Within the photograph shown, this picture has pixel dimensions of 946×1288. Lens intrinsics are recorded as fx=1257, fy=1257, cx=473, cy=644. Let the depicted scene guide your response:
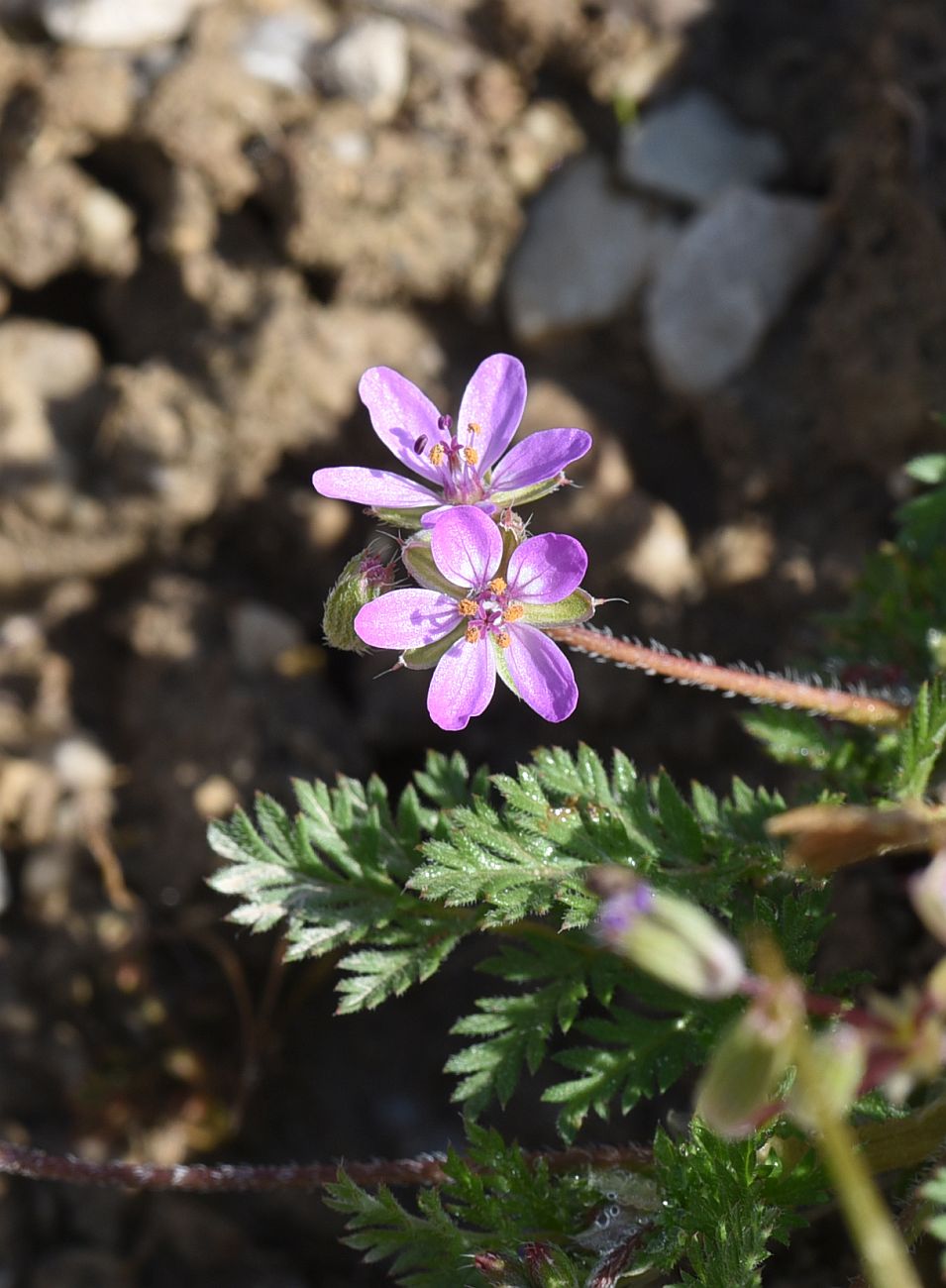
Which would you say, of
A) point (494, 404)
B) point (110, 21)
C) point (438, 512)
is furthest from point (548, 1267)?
point (110, 21)

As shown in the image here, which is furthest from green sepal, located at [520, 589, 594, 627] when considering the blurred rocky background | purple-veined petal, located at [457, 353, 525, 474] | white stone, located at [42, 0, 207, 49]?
white stone, located at [42, 0, 207, 49]

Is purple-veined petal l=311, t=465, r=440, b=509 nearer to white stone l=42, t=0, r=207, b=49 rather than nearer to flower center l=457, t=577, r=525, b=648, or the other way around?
flower center l=457, t=577, r=525, b=648

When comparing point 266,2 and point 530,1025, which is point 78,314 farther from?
point 530,1025

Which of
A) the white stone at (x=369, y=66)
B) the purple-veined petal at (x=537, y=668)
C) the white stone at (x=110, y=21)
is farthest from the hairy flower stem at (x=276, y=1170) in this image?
the white stone at (x=110, y=21)

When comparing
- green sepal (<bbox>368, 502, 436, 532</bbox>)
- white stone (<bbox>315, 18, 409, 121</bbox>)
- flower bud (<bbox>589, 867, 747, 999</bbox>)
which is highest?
white stone (<bbox>315, 18, 409, 121</bbox>)

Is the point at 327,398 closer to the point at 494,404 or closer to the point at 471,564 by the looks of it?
the point at 494,404

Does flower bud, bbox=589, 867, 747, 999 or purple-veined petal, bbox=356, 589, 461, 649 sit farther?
purple-veined petal, bbox=356, 589, 461, 649

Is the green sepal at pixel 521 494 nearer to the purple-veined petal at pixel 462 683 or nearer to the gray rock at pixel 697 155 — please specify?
the purple-veined petal at pixel 462 683
